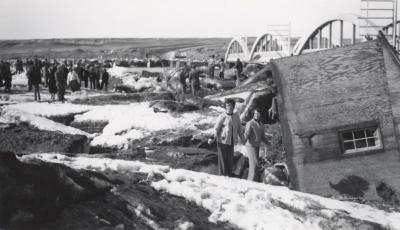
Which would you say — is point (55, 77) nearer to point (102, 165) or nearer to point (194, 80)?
point (194, 80)

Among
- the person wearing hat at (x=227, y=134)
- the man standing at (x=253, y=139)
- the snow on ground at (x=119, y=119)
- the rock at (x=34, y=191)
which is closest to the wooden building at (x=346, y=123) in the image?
the man standing at (x=253, y=139)

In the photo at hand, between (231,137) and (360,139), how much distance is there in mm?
2341

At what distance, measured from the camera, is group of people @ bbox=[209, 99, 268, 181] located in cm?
872

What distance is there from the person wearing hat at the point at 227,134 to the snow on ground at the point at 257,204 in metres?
0.98

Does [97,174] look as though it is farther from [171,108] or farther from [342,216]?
[171,108]

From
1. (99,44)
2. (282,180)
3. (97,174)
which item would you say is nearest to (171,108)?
(282,180)

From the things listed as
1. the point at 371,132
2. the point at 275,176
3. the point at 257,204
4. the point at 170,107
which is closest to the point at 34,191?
the point at 257,204

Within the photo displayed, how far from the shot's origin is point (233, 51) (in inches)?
3189

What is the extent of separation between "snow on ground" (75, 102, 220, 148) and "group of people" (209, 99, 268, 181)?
4.20 meters

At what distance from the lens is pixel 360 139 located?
8703 mm

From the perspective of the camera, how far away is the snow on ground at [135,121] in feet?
42.8

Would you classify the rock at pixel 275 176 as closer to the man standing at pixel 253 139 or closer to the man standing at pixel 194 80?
the man standing at pixel 253 139

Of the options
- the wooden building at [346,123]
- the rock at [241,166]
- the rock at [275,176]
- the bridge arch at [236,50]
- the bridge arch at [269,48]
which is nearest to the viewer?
the wooden building at [346,123]

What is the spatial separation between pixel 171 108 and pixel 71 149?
4159 millimetres
